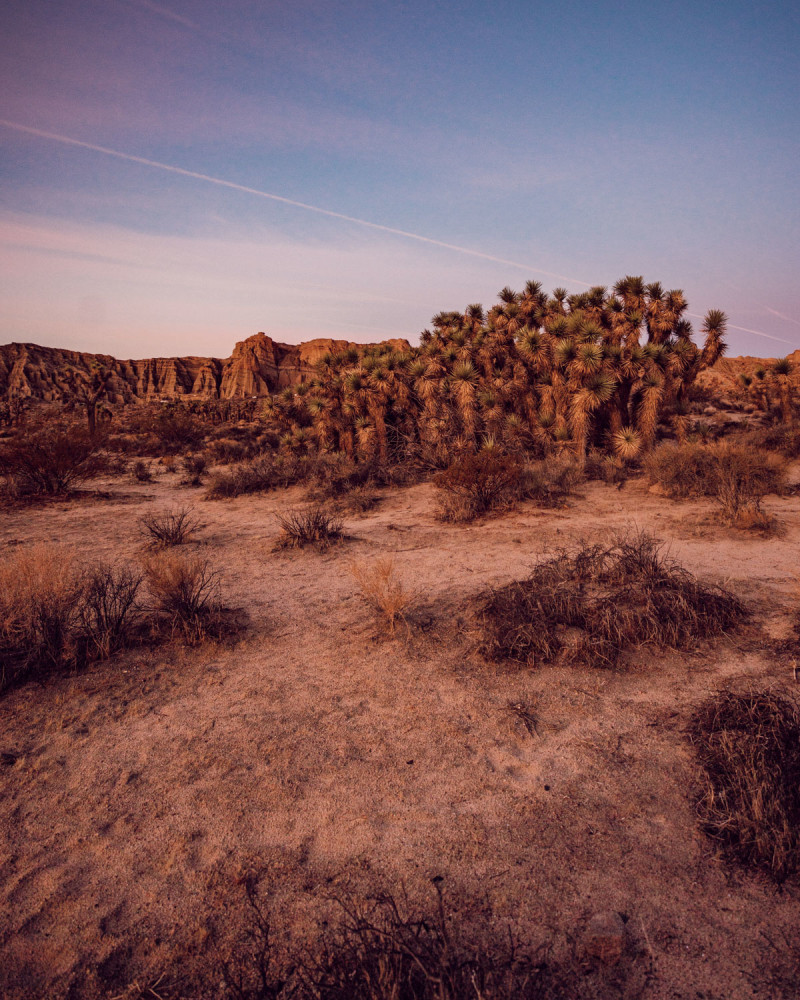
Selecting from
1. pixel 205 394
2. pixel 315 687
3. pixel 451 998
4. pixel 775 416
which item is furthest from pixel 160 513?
pixel 205 394

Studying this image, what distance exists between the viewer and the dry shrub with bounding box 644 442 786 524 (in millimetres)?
10519

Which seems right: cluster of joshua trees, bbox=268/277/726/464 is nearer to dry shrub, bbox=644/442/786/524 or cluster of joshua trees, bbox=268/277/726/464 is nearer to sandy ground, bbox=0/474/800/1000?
dry shrub, bbox=644/442/786/524

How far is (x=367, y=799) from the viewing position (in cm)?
313

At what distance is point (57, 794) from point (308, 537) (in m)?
5.97

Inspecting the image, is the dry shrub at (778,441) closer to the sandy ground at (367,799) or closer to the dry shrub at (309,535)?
the sandy ground at (367,799)

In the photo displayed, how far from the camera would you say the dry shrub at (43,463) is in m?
13.1

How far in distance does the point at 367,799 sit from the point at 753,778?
2.26m

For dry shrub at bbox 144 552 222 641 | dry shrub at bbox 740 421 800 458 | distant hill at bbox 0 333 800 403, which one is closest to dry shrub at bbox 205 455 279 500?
dry shrub at bbox 144 552 222 641

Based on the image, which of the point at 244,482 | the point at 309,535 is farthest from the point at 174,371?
the point at 309,535

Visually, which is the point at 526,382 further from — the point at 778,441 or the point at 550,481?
the point at 778,441

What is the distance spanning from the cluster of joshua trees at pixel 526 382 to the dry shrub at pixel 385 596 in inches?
430

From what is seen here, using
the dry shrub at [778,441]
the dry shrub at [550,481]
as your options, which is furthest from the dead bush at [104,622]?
the dry shrub at [778,441]

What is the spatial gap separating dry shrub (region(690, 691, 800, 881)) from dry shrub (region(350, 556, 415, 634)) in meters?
2.98

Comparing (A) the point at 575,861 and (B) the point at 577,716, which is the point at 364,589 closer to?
(B) the point at 577,716
